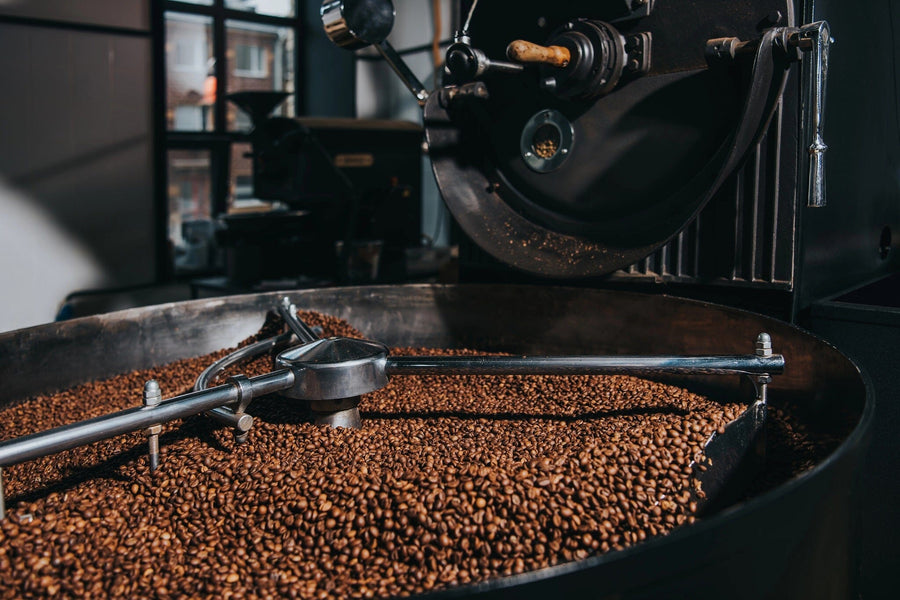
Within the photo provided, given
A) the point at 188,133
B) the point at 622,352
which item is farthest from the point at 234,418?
the point at 188,133

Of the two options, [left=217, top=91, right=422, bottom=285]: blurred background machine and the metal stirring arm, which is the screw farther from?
[left=217, top=91, right=422, bottom=285]: blurred background machine

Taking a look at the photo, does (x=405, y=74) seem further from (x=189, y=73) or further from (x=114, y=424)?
(x=189, y=73)

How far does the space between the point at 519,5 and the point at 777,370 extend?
Result: 884 mm

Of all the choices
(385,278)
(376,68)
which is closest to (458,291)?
(385,278)

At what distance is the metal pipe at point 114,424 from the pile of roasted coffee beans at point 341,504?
4.5 inches

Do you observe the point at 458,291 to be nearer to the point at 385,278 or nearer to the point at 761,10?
the point at 761,10

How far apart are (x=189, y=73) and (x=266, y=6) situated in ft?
2.74

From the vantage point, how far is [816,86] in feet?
4.13

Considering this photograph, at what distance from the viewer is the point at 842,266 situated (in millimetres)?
1596

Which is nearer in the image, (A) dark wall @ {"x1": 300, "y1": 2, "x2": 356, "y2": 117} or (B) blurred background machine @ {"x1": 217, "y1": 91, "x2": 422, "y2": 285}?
(B) blurred background machine @ {"x1": 217, "y1": 91, "x2": 422, "y2": 285}

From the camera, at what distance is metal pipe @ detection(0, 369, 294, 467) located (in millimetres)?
823

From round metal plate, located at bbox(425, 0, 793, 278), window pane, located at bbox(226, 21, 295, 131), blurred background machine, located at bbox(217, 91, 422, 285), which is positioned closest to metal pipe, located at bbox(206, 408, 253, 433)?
round metal plate, located at bbox(425, 0, 793, 278)

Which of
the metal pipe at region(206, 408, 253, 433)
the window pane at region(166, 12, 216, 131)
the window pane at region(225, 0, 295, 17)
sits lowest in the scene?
the metal pipe at region(206, 408, 253, 433)

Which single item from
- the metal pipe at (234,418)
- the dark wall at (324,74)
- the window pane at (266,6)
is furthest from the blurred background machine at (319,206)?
the metal pipe at (234,418)
